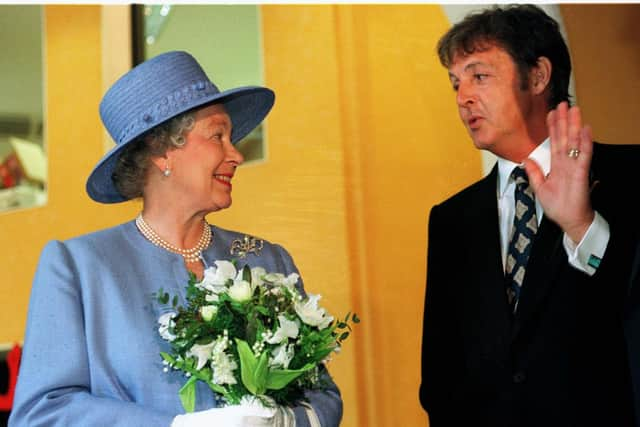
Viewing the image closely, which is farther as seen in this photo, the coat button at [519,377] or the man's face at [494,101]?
the man's face at [494,101]

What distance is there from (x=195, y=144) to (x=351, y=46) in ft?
3.90

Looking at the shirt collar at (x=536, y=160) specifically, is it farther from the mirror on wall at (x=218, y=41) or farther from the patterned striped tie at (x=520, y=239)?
→ the mirror on wall at (x=218, y=41)

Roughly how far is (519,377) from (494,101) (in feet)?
2.46

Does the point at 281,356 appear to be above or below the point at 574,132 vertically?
below

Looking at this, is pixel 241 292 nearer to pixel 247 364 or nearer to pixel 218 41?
pixel 247 364

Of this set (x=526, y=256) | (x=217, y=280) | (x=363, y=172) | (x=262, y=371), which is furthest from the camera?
(x=363, y=172)

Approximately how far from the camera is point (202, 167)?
2338 millimetres

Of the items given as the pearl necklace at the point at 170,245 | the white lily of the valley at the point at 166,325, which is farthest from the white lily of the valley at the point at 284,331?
the pearl necklace at the point at 170,245

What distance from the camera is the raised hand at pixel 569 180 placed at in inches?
88.6

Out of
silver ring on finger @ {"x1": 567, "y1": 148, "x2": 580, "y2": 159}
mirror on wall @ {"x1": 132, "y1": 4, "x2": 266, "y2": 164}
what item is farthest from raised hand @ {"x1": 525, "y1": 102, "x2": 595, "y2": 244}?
mirror on wall @ {"x1": 132, "y1": 4, "x2": 266, "y2": 164}

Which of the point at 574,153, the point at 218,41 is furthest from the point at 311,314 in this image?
the point at 218,41

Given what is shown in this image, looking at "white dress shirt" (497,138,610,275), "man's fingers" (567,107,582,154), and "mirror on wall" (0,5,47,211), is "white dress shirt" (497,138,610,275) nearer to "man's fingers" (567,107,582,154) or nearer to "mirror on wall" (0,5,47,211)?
"man's fingers" (567,107,582,154)

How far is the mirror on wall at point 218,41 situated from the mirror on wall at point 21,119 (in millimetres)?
427

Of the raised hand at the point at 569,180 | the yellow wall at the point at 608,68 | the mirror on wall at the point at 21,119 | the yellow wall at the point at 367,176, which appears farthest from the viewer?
the mirror on wall at the point at 21,119
